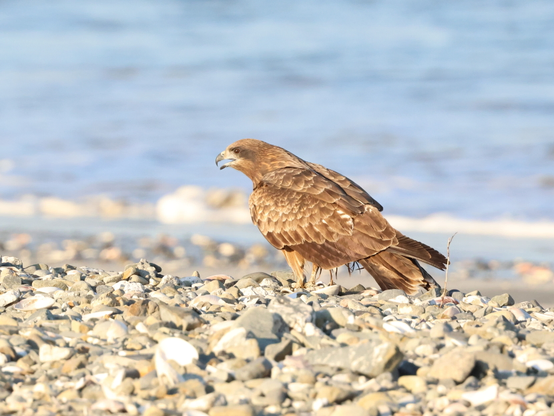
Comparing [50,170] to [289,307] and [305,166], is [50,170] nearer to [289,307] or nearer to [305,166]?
[305,166]

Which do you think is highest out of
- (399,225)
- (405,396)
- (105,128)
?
(105,128)

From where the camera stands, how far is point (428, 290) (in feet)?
20.0

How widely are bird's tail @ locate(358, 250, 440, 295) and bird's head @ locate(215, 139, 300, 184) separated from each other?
1350mm

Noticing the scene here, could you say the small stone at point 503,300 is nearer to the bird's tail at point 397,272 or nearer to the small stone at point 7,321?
the bird's tail at point 397,272

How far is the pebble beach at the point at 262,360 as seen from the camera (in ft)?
10.9

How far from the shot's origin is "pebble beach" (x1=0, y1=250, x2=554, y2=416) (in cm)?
334

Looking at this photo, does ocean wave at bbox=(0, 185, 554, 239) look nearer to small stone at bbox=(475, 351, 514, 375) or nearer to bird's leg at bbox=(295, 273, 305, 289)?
bird's leg at bbox=(295, 273, 305, 289)

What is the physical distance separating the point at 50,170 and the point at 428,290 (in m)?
10.8

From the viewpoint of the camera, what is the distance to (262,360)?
143 inches

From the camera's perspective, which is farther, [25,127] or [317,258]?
[25,127]

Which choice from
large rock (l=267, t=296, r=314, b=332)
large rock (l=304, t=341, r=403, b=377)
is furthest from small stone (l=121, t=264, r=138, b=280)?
large rock (l=304, t=341, r=403, b=377)

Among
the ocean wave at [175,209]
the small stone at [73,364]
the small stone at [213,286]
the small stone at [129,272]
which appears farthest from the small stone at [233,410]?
the ocean wave at [175,209]

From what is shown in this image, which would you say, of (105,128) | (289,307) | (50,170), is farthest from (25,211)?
(289,307)

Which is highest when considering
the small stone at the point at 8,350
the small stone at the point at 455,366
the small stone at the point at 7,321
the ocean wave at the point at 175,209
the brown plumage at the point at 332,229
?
the ocean wave at the point at 175,209
